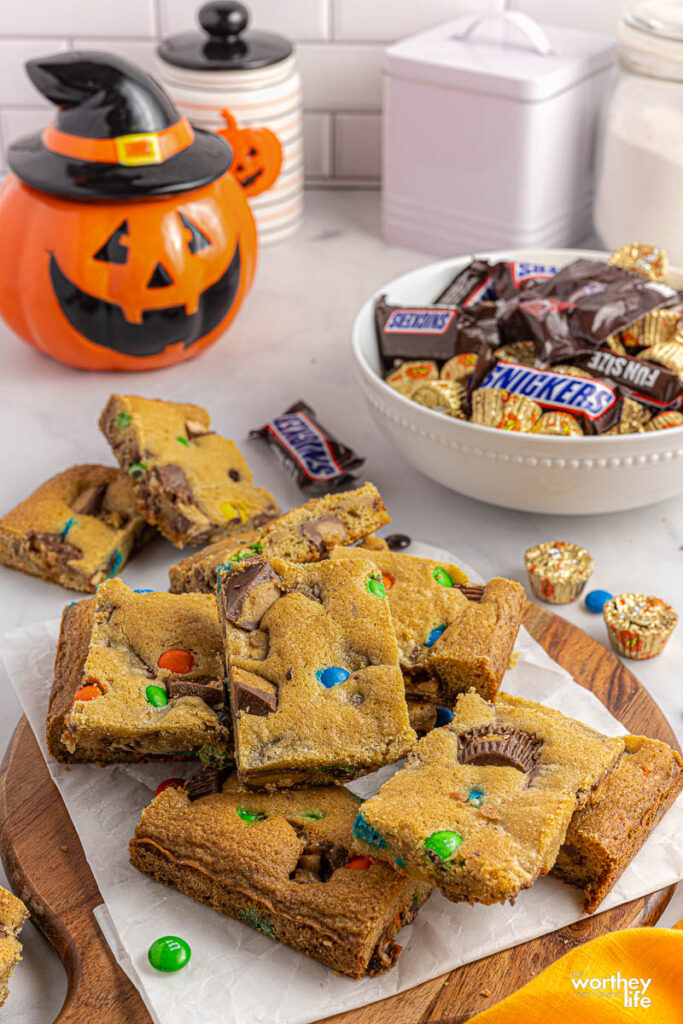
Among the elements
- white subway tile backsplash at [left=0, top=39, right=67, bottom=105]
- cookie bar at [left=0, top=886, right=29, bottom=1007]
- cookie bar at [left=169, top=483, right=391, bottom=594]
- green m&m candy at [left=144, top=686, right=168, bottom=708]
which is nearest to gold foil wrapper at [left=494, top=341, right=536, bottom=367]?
cookie bar at [left=169, top=483, right=391, bottom=594]

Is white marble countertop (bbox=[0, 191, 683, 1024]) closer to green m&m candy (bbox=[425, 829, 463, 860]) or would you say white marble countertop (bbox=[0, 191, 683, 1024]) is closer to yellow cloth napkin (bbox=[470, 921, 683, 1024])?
yellow cloth napkin (bbox=[470, 921, 683, 1024])

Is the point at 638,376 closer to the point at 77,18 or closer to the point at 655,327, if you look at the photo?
the point at 655,327

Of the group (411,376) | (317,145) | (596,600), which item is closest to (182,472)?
(411,376)

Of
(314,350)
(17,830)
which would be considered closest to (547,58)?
(314,350)

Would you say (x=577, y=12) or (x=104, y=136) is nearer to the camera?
(x=104, y=136)

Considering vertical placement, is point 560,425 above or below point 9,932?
above

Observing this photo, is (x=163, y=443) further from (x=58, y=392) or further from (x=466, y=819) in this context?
(x=466, y=819)

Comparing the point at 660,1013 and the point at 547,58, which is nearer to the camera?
the point at 660,1013
